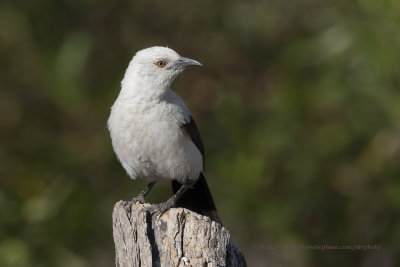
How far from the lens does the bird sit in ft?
19.9

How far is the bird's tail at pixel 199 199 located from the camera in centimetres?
688

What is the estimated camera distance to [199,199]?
23.0 ft

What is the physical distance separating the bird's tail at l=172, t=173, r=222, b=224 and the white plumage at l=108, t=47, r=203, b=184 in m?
0.44

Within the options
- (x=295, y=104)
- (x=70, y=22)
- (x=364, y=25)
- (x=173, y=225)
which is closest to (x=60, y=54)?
(x=70, y=22)

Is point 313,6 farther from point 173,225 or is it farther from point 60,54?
point 173,225

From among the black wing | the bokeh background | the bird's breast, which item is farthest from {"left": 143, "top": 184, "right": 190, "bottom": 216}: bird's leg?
the bokeh background

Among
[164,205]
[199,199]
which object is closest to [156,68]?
[164,205]

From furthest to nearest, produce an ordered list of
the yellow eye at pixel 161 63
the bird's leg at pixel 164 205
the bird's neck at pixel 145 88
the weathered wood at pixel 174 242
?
1. the yellow eye at pixel 161 63
2. the bird's neck at pixel 145 88
3. the bird's leg at pixel 164 205
4. the weathered wood at pixel 174 242

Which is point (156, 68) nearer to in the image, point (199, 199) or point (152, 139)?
point (152, 139)

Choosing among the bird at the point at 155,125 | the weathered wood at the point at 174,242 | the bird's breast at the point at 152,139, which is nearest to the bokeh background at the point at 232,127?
the bird at the point at 155,125

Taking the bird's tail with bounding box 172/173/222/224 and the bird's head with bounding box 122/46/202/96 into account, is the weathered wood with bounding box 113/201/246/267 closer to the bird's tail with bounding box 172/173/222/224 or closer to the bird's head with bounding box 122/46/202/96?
the bird's head with bounding box 122/46/202/96

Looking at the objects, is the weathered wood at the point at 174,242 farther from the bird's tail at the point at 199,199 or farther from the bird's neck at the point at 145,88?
the bird's tail at the point at 199,199

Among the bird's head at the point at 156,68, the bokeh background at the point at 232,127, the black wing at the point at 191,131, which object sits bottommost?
the bokeh background at the point at 232,127

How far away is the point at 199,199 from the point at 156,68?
146 centimetres
